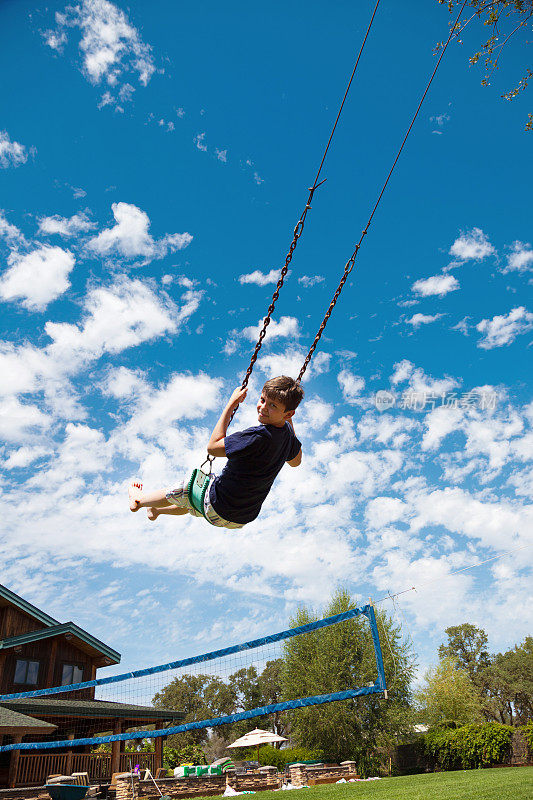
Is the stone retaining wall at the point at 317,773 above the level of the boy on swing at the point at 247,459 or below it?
below

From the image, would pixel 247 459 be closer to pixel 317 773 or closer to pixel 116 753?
pixel 116 753

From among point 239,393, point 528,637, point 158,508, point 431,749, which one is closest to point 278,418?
point 239,393

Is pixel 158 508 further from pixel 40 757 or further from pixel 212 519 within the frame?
pixel 40 757

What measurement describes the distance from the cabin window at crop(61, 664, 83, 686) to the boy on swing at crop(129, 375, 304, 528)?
19657 mm

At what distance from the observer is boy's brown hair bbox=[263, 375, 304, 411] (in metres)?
4.37

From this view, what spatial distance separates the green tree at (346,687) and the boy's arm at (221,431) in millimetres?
26892

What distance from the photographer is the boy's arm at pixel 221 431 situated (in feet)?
14.7

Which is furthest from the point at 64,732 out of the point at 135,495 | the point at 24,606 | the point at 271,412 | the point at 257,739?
the point at 271,412

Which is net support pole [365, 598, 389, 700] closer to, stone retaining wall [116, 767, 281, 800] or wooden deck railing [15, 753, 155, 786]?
stone retaining wall [116, 767, 281, 800]

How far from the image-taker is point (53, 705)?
17672mm

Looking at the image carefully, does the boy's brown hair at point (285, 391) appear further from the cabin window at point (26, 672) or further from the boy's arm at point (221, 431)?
the cabin window at point (26, 672)

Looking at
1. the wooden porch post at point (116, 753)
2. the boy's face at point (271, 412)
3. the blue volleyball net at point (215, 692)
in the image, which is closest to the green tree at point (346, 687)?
the blue volleyball net at point (215, 692)

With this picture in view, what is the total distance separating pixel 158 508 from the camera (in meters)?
5.32

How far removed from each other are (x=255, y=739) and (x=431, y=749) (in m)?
8.03
